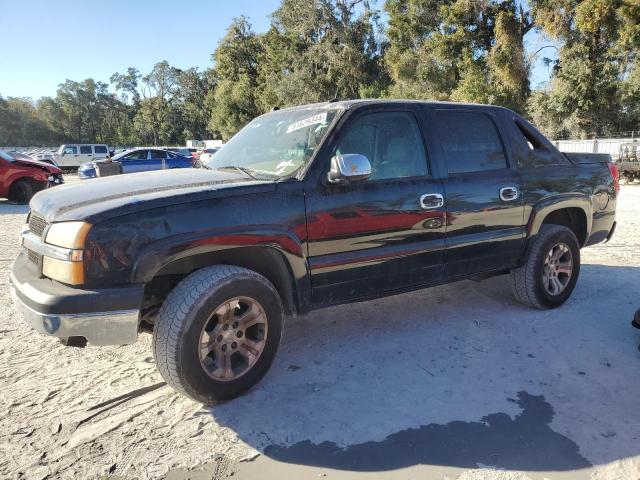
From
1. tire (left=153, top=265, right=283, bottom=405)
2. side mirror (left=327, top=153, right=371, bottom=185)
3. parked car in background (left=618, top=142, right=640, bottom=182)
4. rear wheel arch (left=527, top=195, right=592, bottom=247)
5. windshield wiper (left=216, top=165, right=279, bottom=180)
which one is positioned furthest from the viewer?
parked car in background (left=618, top=142, right=640, bottom=182)

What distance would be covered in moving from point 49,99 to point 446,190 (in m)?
94.7

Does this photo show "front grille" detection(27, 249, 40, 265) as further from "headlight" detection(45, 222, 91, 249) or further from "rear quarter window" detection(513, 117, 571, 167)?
"rear quarter window" detection(513, 117, 571, 167)

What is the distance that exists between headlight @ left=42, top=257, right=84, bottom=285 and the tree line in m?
27.7

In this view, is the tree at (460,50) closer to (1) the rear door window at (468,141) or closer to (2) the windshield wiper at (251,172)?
(1) the rear door window at (468,141)

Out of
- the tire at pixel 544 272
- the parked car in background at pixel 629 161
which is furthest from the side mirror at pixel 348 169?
the parked car in background at pixel 629 161

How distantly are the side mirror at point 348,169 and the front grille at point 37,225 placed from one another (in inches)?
70.0

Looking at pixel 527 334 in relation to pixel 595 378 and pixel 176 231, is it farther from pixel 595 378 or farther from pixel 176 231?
pixel 176 231

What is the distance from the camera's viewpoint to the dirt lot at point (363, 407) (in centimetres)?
251

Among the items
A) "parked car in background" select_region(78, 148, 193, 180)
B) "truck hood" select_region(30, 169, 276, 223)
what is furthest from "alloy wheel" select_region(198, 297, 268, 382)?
"parked car in background" select_region(78, 148, 193, 180)

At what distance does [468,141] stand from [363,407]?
2357 millimetres

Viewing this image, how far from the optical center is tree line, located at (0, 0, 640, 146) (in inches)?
1008

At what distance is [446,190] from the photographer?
379 cm

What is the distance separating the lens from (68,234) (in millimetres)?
2654

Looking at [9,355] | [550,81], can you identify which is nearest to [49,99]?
[550,81]
